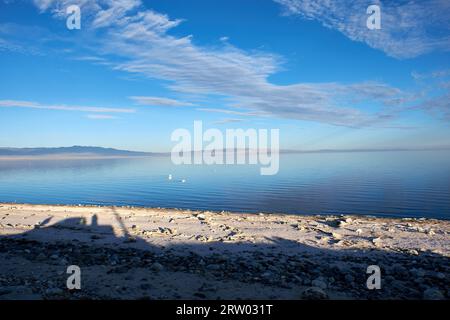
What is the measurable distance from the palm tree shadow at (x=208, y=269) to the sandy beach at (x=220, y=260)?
0.03 metres

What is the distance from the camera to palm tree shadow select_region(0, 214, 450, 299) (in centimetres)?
912

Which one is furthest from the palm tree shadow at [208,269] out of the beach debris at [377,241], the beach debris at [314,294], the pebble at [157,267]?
the beach debris at [377,241]

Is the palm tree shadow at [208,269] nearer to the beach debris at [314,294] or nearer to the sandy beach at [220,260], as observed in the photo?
the sandy beach at [220,260]

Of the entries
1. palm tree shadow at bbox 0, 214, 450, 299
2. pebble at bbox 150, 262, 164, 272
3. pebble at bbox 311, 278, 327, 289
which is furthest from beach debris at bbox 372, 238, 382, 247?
pebble at bbox 150, 262, 164, 272

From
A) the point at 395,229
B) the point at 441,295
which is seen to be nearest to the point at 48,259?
the point at 441,295

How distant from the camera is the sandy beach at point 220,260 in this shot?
30.1 ft

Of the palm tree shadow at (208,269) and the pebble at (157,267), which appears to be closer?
the palm tree shadow at (208,269)

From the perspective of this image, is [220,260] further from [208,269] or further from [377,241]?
[377,241]

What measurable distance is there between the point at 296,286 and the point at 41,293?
716 cm

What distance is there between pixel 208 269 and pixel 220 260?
39.7 inches

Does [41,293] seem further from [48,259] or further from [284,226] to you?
[284,226]

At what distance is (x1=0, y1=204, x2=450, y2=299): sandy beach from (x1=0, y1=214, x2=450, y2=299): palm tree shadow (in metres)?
0.03
